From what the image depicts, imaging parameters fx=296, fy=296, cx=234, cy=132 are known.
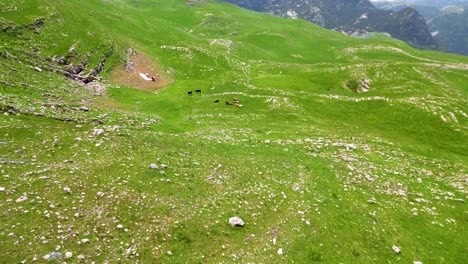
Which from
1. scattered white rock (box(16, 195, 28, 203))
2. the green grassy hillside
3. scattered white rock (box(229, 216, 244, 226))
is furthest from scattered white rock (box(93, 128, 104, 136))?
scattered white rock (box(229, 216, 244, 226))

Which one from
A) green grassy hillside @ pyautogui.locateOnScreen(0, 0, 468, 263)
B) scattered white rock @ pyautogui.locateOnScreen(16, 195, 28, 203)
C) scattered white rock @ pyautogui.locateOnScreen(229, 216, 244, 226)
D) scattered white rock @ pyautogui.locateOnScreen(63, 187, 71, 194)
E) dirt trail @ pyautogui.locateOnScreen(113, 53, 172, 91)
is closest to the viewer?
scattered white rock @ pyautogui.locateOnScreen(16, 195, 28, 203)

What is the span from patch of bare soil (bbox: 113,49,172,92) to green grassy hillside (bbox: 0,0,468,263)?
628 mm

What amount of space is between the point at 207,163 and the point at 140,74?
42762 millimetres

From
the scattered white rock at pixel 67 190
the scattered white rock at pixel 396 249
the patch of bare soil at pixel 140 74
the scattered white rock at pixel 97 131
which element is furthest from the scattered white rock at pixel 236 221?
the patch of bare soil at pixel 140 74

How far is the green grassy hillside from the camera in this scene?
61.3ft

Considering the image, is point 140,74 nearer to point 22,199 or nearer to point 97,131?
point 97,131

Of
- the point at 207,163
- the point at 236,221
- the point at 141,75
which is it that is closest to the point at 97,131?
the point at 207,163

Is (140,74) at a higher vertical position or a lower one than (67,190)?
higher

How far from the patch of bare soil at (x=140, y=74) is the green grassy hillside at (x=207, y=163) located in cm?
63

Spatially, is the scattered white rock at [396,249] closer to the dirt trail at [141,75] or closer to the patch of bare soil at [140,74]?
the patch of bare soil at [140,74]

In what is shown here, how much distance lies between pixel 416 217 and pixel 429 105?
38.8 m

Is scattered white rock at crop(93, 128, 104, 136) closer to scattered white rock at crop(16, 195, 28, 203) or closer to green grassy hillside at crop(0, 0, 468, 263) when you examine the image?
green grassy hillside at crop(0, 0, 468, 263)

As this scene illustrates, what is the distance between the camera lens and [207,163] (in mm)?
28734

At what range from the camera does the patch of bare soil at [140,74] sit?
193 feet
